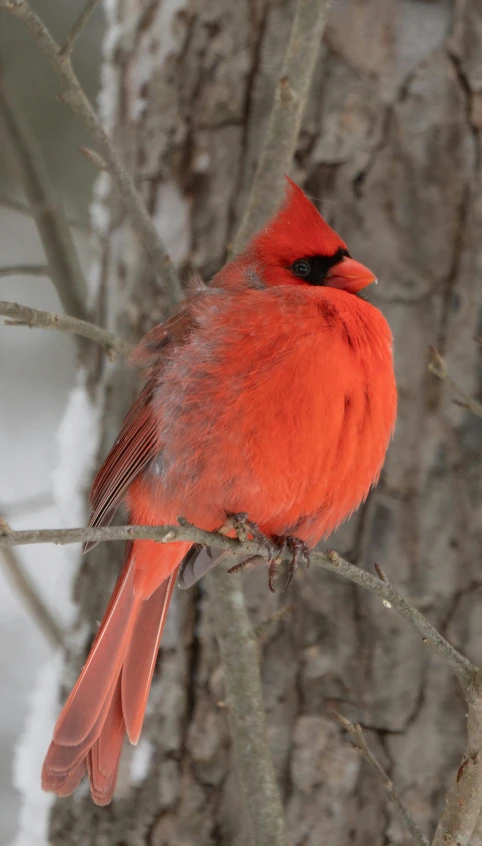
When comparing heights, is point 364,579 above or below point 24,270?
below

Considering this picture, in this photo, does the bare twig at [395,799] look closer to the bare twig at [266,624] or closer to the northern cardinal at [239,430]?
the bare twig at [266,624]

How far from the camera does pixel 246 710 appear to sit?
1930mm

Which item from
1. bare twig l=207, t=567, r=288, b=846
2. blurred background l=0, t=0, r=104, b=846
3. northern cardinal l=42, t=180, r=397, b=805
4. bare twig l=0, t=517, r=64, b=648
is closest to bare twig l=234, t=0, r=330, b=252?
northern cardinal l=42, t=180, r=397, b=805

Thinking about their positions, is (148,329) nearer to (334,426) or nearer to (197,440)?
(197,440)

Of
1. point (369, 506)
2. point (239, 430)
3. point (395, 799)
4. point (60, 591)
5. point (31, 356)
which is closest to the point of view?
point (395, 799)

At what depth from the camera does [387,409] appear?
1.87m

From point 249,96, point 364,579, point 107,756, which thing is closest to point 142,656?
point 107,756

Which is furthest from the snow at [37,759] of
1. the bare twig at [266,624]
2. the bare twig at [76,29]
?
the bare twig at [76,29]

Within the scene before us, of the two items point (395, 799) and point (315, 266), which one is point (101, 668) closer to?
point (395, 799)

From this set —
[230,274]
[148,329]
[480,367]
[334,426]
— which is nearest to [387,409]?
[334,426]

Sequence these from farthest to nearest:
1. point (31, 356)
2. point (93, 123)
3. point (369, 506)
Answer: point (31, 356) < point (369, 506) < point (93, 123)

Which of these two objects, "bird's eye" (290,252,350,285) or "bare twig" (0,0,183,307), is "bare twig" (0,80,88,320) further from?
"bird's eye" (290,252,350,285)

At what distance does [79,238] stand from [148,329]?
79.4 inches

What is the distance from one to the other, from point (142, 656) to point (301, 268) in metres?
0.94
